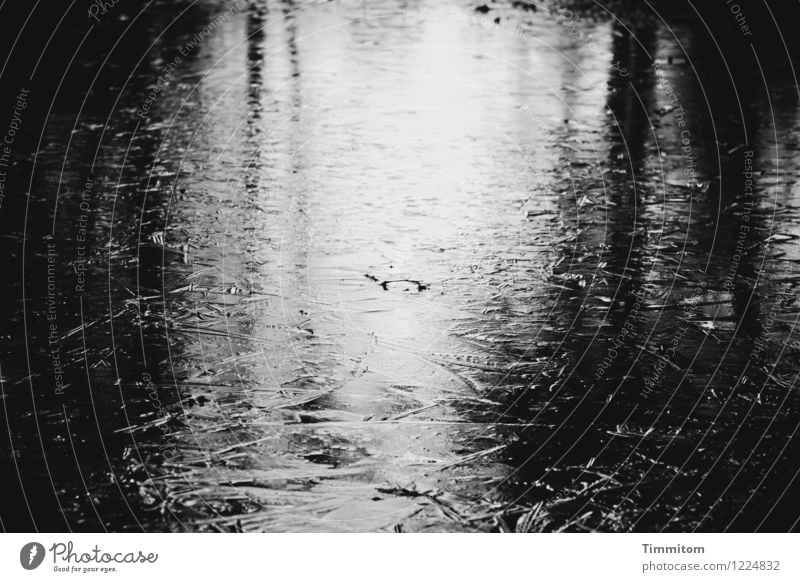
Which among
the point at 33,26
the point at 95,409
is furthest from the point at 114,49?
the point at 95,409

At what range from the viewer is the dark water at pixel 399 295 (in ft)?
12.1

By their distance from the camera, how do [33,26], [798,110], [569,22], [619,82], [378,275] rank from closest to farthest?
[378,275] < [798,110] < [619,82] < [33,26] < [569,22]

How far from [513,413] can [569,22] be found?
8.93 m

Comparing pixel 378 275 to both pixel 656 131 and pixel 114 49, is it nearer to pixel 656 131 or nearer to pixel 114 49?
pixel 656 131

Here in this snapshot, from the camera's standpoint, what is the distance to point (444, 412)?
4.16 metres
